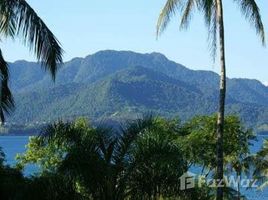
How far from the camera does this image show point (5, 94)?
13852 mm

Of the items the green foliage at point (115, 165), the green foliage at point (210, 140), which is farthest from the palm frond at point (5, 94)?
the green foliage at point (210, 140)

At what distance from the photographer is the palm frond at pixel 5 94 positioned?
1312 cm

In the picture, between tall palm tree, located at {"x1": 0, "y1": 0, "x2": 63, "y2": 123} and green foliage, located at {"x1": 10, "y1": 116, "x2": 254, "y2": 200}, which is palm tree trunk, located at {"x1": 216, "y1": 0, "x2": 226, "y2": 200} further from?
tall palm tree, located at {"x1": 0, "y1": 0, "x2": 63, "y2": 123}

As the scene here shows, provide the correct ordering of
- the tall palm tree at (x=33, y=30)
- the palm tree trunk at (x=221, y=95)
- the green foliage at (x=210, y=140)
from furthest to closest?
the green foliage at (x=210, y=140) → the palm tree trunk at (x=221, y=95) → the tall palm tree at (x=33, y=30)

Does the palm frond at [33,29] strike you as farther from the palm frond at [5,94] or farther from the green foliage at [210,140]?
the green foliage at [210,140]

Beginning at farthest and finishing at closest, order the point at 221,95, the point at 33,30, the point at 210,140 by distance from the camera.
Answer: the point at 210,140 < the point at 221,95 < the point at 33,30

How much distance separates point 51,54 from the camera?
472 inches

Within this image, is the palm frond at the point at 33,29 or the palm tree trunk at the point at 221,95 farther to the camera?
the palm tree trunk at the point at 221,95

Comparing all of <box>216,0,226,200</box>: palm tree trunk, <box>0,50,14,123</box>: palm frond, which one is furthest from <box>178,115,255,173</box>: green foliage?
<box>0,50,14,123</box>: palm frond

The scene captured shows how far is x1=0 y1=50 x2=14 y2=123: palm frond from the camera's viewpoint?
13.1m

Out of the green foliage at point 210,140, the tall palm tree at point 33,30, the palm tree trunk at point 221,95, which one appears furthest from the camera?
the green foliage at point 210,140

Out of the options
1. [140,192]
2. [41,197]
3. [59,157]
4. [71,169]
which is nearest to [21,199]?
[41,197]

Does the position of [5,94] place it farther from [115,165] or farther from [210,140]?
[210,140]

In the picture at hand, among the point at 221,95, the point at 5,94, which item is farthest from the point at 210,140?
the point at 5,94
